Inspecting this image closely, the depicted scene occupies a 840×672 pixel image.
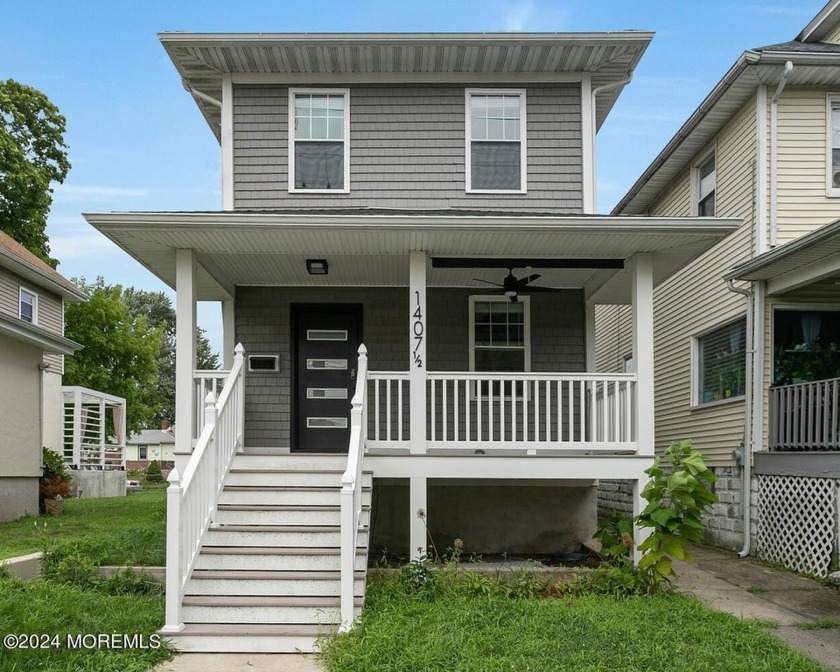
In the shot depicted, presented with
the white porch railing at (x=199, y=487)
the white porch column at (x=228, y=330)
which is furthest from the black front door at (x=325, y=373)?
the white porch railing at (x=199, y=487)

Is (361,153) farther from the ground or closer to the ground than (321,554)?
farther from the ground

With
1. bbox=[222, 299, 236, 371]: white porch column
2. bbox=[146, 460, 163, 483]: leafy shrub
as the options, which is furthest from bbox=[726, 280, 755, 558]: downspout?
bbox=[146, 460, 163, 483]: leafy shrub

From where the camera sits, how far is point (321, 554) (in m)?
6.89

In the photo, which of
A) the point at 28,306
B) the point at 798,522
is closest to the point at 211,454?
the point at 798,522

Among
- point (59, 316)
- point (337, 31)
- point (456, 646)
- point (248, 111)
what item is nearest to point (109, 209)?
point (248, 111)

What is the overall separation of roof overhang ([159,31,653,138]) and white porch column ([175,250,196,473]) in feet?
9.78

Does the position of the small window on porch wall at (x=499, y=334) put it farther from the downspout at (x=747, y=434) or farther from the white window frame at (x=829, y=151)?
the white window frame at (x=829, y=151)

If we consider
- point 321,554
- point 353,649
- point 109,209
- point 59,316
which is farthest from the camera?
point 59,316

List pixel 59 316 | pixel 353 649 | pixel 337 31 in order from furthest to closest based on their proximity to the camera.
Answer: pixel 59 316, pixel 337 31, pixel 353 649

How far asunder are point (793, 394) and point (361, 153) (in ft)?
20.0

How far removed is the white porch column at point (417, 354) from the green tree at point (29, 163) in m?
17.3

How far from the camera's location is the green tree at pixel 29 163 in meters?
21.9

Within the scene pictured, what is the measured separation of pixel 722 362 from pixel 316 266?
6307 millimetres

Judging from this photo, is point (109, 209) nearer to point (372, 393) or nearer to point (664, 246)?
point (372, 393)
